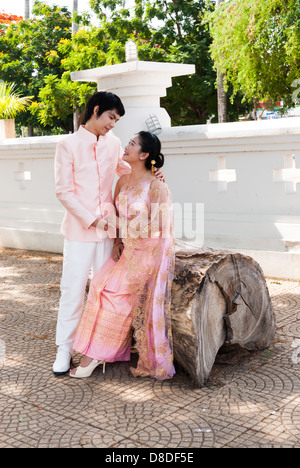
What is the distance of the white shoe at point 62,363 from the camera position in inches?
153

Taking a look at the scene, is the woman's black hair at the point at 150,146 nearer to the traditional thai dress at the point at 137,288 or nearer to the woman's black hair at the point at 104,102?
the traditional thai dress at the point at 137,288

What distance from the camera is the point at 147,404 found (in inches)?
133

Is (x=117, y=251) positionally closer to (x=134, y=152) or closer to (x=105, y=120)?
(x=134, y=152)

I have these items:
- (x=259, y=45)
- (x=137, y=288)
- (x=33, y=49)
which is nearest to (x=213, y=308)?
(x=137, y=288)

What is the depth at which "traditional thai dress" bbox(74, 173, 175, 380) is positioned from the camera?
3.73 meters

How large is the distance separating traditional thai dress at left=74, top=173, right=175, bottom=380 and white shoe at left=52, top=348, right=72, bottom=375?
0.12 meters

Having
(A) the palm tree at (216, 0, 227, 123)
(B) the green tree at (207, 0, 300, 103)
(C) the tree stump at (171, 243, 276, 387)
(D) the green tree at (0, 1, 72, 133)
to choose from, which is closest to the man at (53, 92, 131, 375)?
(C) the tree stump at (171, 243, 276, 387)

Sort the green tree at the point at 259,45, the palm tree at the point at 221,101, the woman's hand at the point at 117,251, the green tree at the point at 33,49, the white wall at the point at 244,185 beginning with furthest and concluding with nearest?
the green tree at the point at 33,49 → the palm tree at the point at 221,101 → the green tree at the point at 259,45 → the white wall at the point at 244,185 → the woman's hand at the point at 117,251

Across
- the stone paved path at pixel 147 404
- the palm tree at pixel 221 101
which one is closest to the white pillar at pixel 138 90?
the stone paved path at pixel 147 404

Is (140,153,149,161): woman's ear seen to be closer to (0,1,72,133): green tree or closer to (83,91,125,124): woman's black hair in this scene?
(83,91,125,124): woman's black hair

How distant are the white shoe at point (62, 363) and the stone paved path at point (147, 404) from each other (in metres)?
0.06

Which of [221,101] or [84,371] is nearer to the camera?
[84,371]

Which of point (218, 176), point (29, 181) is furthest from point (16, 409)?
point (29, 181)

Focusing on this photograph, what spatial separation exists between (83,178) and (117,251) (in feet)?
1.80
